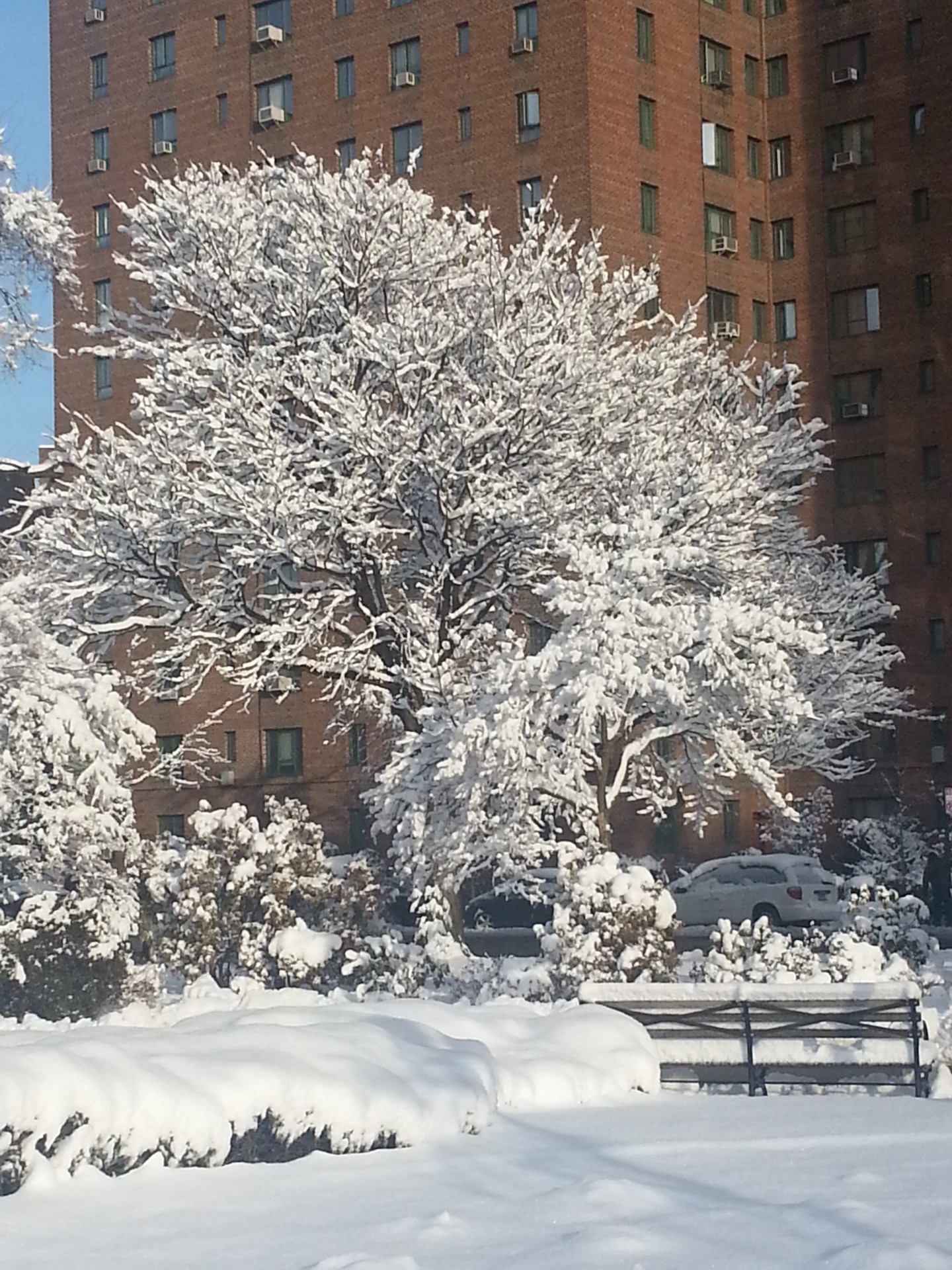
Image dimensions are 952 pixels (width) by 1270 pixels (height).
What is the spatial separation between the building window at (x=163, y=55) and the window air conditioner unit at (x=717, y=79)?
711 inches

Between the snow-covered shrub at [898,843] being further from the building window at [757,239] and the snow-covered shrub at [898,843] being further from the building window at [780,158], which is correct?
the building window at [780,158]

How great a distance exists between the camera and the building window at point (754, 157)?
189ft

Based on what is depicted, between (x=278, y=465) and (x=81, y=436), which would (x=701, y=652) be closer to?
(x=278, y=465)

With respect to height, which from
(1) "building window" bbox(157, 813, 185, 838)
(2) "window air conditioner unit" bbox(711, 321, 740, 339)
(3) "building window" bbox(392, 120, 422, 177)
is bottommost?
(1) "building window" bbox(157, 813, 185, 838)

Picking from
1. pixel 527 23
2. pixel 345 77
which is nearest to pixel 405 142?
pixel 345 77

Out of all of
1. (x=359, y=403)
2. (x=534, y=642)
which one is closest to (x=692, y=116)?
(x=534, y=642)

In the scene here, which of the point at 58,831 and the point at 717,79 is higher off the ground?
the point at 717,79

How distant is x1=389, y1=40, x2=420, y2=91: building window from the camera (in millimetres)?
55219

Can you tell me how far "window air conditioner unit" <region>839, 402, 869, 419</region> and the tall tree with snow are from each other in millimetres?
23929

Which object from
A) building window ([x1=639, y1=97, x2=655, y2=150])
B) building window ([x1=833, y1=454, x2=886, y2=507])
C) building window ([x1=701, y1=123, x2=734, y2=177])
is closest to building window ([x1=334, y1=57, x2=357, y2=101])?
A: building window ([x1=639, y1=97, x2=655, y2=150])

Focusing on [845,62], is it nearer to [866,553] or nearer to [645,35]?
[645,35]

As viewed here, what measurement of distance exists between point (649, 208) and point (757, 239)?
586 cm

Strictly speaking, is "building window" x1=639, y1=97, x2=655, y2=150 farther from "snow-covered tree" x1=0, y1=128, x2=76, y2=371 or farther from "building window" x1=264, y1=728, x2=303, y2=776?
"snow-covered tree" x1=0, y1=128, x2=76, y2=371

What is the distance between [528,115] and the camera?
52750mm
